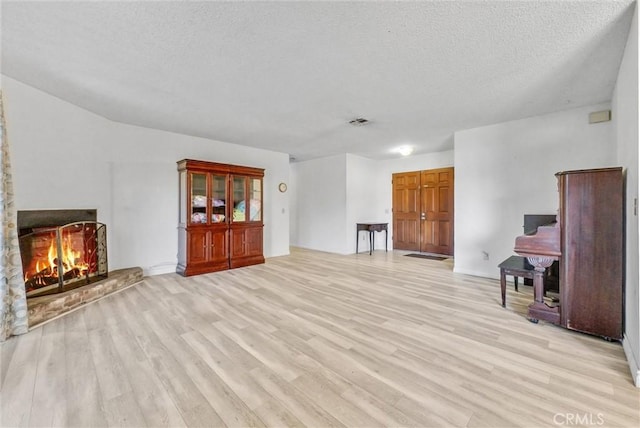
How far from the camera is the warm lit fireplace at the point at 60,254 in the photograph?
2.94 meters

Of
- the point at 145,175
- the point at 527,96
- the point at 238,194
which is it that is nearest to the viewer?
the point at 527,96

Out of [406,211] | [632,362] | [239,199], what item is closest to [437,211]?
[406,211]

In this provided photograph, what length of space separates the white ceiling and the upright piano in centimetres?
121

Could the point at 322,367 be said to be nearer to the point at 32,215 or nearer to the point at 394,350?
the point at 394,350

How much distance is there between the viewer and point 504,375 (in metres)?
1.82

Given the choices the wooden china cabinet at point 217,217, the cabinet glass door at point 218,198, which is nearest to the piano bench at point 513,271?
the wooden china cabinet at point 217,217

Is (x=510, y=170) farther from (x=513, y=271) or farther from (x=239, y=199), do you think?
(x=239, y=199)

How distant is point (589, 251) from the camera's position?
2373 mm

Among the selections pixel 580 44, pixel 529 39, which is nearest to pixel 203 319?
pixel 529 39

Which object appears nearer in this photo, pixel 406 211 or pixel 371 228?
pixel 371 228

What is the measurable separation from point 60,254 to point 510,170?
20.6 ft

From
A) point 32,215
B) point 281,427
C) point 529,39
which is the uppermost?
point 529,39

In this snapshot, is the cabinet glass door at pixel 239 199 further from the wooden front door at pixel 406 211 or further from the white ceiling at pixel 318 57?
the wooden front door at pixel 406 211

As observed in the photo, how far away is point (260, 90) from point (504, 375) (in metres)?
3.47
